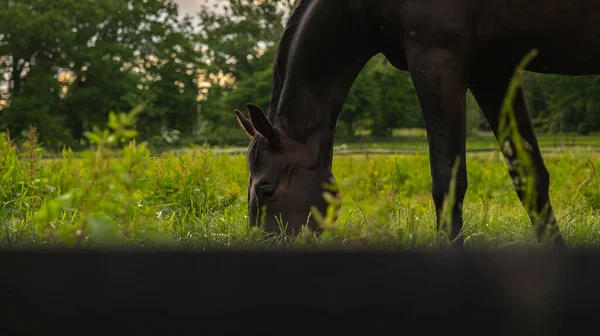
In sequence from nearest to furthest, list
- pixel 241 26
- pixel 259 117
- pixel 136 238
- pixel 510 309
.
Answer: pixel 510 309 → pixel 136 238 → pixel 259 117 → pixel 241 26

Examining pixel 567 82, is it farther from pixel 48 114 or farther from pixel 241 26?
pixel 48 114

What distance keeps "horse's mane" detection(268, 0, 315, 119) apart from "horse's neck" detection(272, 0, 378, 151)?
0.17 ft

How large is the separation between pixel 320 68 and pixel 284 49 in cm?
25

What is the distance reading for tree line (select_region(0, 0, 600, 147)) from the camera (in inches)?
1187

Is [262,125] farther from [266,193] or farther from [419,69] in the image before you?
[419,69]

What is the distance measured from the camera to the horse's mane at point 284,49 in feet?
10.8

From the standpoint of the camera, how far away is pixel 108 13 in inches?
1324

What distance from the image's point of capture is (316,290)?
737mm

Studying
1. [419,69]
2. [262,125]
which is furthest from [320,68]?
[419,69]

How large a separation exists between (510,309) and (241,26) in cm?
3819

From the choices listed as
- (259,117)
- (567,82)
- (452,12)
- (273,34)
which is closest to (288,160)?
(259,117)

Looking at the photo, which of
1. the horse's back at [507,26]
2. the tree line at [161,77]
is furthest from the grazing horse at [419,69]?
the tree line at [161,77]

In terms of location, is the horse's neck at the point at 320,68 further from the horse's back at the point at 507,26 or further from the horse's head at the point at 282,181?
the horse's back at the point at 507,26

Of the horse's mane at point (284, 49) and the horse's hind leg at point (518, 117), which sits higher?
the horse's mane at point (284, 49)
